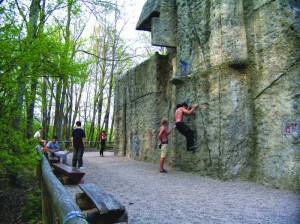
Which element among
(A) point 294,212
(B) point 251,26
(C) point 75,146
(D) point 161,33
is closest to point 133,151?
(C) point 75,146

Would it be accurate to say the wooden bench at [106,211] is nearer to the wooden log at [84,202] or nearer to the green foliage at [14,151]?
the wooden log at [84,202]

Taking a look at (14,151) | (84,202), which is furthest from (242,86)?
(14,151)

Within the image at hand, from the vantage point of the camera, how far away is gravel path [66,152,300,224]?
4.43m

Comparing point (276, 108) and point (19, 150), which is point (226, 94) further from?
point (19, 150)

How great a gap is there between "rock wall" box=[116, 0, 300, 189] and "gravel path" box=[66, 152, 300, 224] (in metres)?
0.63

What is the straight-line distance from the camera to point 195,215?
15.0ft

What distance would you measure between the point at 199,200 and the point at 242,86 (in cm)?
361

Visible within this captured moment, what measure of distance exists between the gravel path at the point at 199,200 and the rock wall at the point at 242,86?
2.05 feet

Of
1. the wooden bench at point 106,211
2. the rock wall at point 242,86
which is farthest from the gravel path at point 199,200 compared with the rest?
the wooden bench at point 106,211

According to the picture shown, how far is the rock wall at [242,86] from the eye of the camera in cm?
678

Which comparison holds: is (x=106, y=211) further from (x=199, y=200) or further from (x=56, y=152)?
(x=56, y=152)

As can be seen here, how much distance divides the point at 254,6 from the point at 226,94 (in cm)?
242

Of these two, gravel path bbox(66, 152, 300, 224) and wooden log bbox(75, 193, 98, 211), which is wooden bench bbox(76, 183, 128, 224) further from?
gravel path bbox(66, 152, 300, 224)

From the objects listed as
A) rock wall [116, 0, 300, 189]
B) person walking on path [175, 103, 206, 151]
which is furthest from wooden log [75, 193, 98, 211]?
person walking on path [175, 103, 206, 151]
